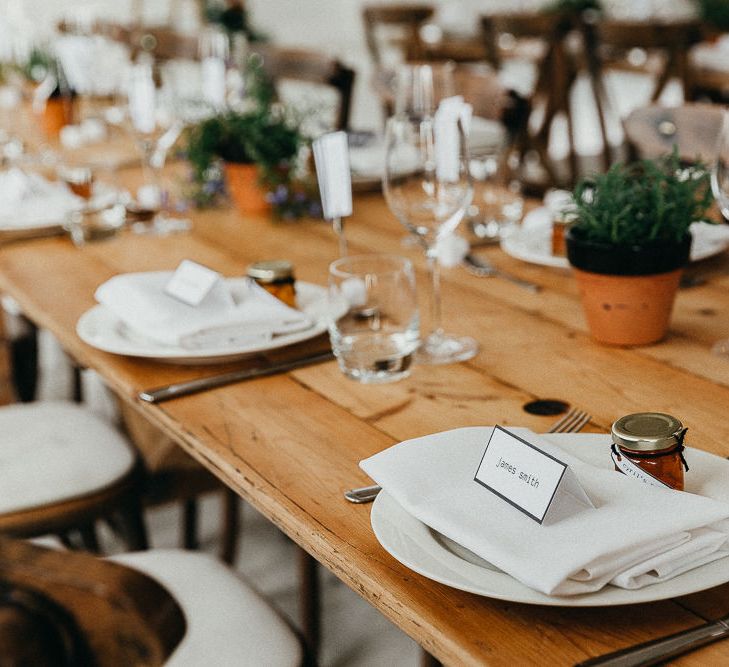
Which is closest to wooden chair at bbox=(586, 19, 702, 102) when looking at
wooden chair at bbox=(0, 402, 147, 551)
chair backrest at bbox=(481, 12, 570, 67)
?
chair backrest at bbox=(481, 12, 570, 67)

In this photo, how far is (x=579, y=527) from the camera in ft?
2.31

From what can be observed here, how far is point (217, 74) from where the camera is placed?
249 cm

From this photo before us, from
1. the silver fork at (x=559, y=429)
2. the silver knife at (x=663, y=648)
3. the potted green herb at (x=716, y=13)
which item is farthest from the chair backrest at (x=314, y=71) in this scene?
the potted green herb at (x=716, y=13)

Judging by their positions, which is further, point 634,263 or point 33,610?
point 634,263

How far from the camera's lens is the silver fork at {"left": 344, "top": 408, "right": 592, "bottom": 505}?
2.81 ft

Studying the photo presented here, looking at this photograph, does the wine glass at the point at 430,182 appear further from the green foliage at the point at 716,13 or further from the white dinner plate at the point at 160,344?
the green foliage at the point at 716,13

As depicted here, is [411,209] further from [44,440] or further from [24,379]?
[24,379]

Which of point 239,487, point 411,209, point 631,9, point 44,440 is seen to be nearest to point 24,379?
point 44,440

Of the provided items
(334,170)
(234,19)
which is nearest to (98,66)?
(334,170)

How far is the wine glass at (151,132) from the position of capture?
6.37 ft

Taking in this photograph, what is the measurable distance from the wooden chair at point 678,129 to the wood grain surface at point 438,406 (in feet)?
1.77

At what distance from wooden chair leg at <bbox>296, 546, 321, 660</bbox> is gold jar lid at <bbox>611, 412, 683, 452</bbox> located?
1.01 metres

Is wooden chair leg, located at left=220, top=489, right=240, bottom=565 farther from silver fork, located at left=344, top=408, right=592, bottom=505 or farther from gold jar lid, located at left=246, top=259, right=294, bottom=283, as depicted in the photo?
silver fork, located at left=344, top=408, right=592, bottom=505

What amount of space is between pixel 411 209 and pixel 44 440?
77 cm
